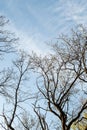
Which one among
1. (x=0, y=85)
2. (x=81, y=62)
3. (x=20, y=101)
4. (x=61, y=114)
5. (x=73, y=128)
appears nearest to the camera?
(x=0, y=85)

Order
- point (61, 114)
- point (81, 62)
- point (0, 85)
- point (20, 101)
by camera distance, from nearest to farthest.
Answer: point (0, 85) < point (61, 114) < point (81, 62) < point (20, 101)

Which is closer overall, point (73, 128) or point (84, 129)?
point (84, 129)

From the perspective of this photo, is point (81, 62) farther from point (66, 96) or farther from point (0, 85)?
point (0, 85)

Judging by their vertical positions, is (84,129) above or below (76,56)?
below

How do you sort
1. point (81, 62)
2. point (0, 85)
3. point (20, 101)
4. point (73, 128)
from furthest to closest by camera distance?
point (73, 128) → point (20, 101) → point (81, 62) → point (0, 85)

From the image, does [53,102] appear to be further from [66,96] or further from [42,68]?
[42,68]

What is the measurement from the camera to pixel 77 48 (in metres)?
19.5

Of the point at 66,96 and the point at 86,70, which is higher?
the point at 86,70

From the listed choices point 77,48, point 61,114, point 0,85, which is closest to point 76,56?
point 77,48

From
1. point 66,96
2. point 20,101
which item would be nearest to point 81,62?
point 66,96

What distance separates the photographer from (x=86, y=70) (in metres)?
18.8

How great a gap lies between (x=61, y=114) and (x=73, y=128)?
4906 millimetres

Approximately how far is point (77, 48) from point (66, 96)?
309 centimetres

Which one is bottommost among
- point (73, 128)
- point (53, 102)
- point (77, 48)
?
point (73, 128)
